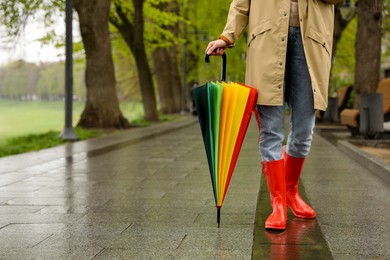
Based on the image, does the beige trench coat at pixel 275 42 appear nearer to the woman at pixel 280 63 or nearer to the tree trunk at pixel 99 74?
the woman at pixel 280 63

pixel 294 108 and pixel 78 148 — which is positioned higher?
pixel 294 108

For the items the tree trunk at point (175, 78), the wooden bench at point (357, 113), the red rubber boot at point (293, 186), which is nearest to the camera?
the red rubber boot at point (293, 186)

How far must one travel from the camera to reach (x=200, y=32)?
3684 cm

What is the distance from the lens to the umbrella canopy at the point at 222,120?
3945 mm

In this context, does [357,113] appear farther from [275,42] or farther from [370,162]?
[275,42]

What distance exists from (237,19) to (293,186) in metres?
1.26

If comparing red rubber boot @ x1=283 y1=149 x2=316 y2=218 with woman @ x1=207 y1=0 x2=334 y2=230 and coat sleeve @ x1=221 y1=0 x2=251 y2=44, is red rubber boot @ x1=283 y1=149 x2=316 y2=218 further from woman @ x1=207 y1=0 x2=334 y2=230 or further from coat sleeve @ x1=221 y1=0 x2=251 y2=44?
coat sleeve @ x1=221 y1=0 x2=251 y2=44

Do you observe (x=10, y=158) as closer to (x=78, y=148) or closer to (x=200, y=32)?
(x=78, y=148)

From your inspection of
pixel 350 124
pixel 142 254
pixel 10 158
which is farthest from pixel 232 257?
pixel 350 124

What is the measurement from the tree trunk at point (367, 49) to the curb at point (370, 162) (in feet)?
15.0

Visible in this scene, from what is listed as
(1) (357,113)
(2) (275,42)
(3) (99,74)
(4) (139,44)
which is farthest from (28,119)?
(2) (275,42)

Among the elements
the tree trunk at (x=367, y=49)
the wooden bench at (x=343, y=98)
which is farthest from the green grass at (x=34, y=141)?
the wooden bench at (x=343, y=98)

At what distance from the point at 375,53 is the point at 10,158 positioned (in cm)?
862

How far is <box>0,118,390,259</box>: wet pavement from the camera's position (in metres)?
3.59
